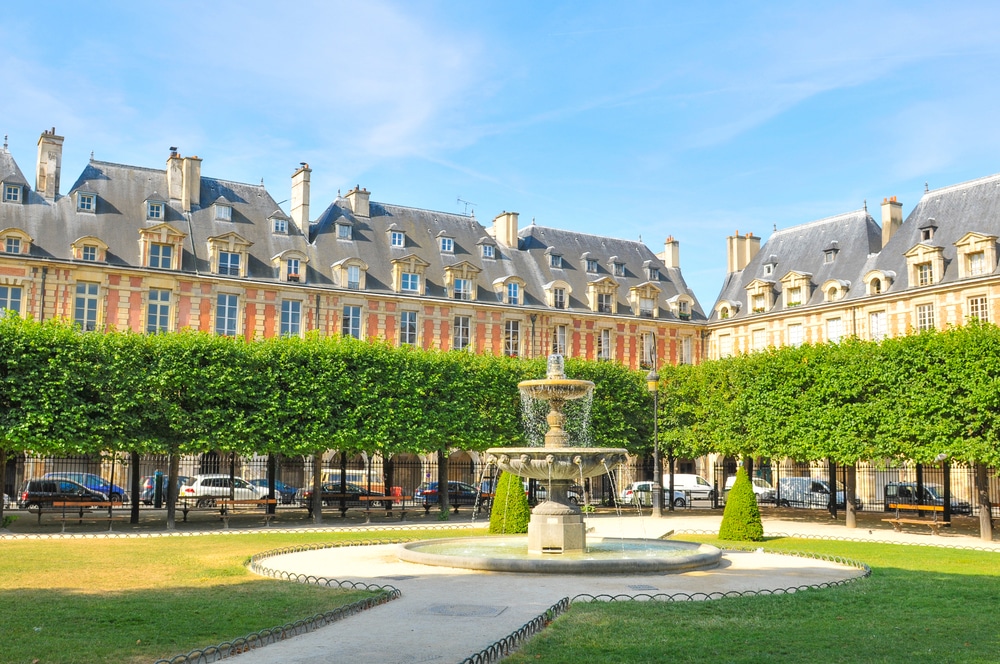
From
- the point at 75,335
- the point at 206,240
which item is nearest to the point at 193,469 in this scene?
the point at 206,240

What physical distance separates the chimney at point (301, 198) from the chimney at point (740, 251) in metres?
21.9

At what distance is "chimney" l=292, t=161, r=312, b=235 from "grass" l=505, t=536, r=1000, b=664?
3171 centimetres

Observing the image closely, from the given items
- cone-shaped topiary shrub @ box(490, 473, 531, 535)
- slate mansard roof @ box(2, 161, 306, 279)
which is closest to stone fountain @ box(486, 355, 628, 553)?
cone-shaped topiary shrub @ box(490, 473, 531, 535)

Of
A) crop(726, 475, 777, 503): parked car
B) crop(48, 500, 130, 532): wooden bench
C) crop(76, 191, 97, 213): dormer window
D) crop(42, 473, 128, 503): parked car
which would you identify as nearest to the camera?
crop(48, 500, 130, 532): wooden bench

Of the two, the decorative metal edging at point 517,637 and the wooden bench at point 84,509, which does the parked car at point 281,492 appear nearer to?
the wooden bench at point 84,509

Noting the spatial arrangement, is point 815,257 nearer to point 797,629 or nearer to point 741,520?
point 741,520

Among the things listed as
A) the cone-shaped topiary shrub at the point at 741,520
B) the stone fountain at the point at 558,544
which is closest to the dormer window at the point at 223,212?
the stone fountain at the point at 558,544

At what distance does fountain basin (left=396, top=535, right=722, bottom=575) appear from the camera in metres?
12.9

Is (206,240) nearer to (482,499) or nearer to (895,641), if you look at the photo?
(482,499)

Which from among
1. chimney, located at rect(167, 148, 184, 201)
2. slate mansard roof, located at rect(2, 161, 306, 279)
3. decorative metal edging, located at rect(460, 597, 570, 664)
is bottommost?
decorative metal edging, located at rect(460, 597, 570, 664)

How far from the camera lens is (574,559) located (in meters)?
13.2

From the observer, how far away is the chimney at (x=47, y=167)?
116 ft

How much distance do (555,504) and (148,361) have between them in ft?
44.4

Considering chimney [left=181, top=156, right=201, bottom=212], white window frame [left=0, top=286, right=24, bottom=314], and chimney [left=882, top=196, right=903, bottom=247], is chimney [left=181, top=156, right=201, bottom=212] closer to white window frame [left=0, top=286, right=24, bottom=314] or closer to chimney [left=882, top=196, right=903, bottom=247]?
white window frame [left=0, top=286, right=24, bottom=314]
